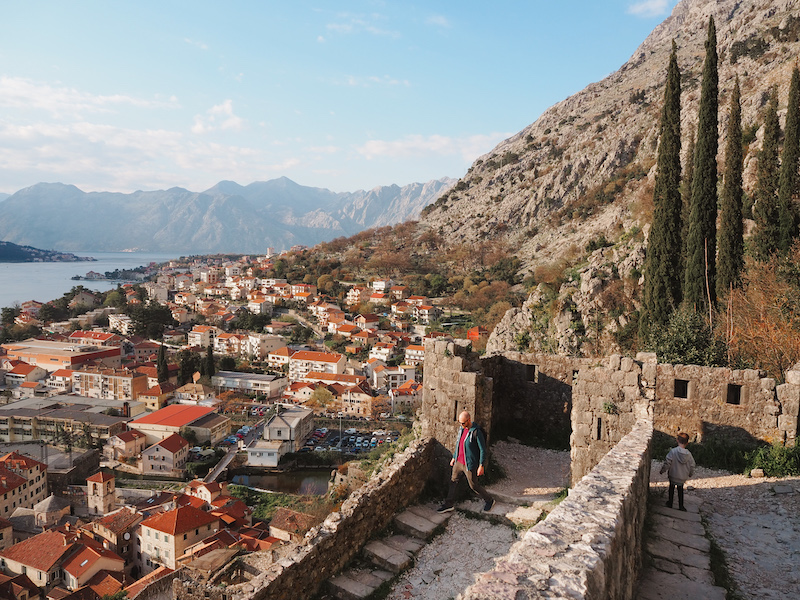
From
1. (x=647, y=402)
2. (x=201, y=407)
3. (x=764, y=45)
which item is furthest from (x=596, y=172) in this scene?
(x=647, y=402)

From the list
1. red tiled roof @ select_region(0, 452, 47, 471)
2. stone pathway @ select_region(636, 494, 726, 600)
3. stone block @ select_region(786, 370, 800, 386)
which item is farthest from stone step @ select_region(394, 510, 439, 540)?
red tiled roof @ select_region(0, 452, 47, 471)

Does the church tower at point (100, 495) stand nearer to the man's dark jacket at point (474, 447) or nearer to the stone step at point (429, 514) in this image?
the stone step at point (429, 514)

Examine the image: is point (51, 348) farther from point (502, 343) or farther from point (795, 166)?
point (795, 166)

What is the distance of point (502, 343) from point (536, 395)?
17.5 meters

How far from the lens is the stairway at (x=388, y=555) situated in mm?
5449

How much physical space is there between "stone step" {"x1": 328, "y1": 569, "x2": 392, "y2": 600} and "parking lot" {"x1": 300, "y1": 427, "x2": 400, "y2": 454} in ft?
111

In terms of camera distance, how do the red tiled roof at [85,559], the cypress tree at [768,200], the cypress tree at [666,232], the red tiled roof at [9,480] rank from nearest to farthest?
the cypress tree at [768,200]
the cypress tree at [666,232]
the red tiled roof at [85,559]
the red tiled roof at [9,480]

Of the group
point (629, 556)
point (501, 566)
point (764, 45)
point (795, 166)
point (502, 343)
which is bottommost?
point (502, 343)

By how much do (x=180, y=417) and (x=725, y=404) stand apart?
46.6 metres

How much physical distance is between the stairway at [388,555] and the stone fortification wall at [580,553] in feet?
8.87

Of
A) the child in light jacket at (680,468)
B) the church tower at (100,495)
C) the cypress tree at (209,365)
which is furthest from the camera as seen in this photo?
the cypress tree at (209,365)

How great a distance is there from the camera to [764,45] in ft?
151

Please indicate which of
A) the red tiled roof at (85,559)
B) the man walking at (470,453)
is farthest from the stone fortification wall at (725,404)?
the red tiled roof at (85,559)

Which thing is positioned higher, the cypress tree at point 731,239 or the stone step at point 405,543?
the cypress tree at point 731,239
